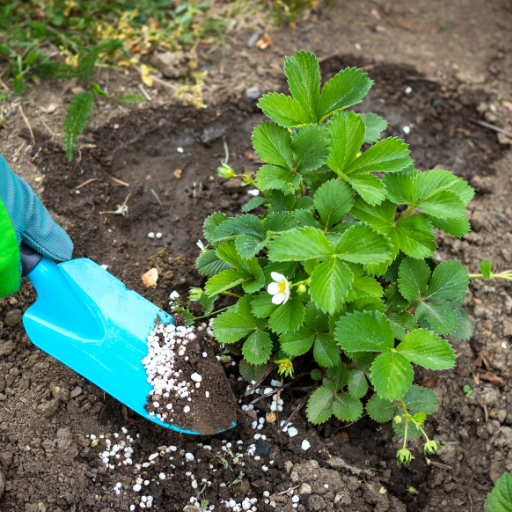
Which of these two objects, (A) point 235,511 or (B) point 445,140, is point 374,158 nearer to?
(A) point 235,511

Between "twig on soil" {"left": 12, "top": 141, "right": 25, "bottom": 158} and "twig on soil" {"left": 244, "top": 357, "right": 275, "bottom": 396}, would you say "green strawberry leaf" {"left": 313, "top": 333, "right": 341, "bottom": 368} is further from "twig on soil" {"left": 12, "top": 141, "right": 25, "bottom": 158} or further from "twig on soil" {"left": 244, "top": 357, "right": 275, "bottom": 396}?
"twig on soil" {"left": 12, "top": 141, "right": 25, "bottom": 158}

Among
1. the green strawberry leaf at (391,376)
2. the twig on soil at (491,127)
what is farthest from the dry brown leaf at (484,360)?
the twig on soil at (491,127)

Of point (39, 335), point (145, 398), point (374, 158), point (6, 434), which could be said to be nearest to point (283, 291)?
point (374, 158)

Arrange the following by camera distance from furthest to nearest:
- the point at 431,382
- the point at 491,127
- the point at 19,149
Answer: the point at 491,127, the point at 19,149, the point at 431,382

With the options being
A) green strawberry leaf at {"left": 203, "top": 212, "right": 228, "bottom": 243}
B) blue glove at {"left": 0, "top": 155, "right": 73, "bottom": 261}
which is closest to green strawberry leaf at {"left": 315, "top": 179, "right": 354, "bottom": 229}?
green strawberry leaf at {"left": 203, "top": 212, "right": 228, "bottom": 243}

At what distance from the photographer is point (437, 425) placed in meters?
1.71

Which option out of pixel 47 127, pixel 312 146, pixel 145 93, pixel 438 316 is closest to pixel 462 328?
pixel 438 316

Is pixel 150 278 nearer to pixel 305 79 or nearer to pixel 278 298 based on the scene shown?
pixel 278 298

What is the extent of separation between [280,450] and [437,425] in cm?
63

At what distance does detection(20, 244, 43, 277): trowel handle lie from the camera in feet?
4.95

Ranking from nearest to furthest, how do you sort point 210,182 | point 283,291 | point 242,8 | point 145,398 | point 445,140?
1. point 283,291
2. point 145,398
3. point 210,182
4. point 445,140
5. point 242,8

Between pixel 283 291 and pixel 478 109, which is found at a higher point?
pixel 283 291

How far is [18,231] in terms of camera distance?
1.46m

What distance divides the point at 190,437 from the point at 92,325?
0.54 metres
